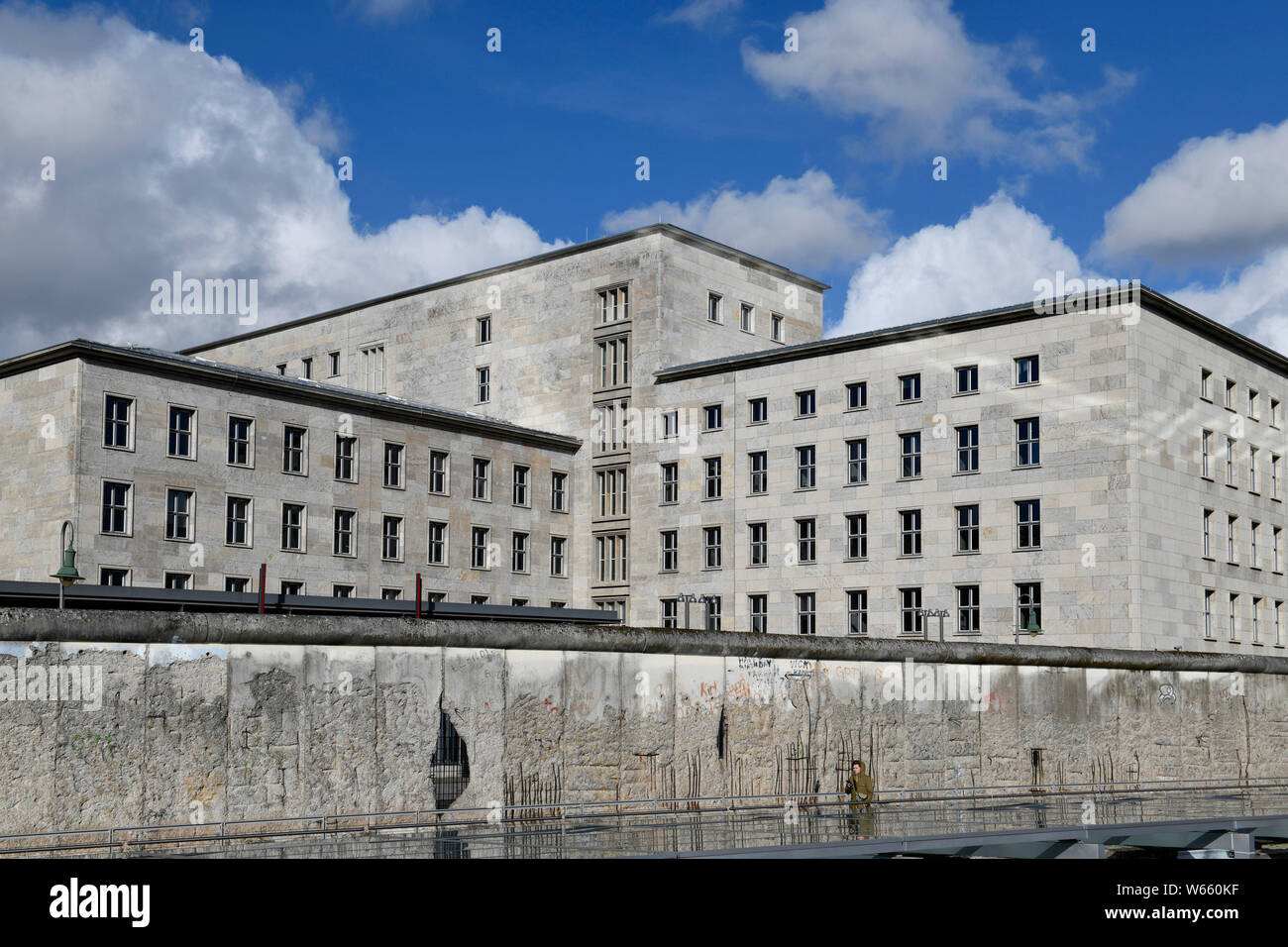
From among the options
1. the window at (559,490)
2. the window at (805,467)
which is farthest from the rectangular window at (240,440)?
the window at (805,467)

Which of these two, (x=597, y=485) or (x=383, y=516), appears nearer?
(x=383, y=516)

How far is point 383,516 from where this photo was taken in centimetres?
5584

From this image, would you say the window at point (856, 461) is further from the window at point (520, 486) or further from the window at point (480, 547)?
the window at point (480, 547)

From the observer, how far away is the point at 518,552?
61688mm

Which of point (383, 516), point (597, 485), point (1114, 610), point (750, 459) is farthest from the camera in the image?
point (597, 485)

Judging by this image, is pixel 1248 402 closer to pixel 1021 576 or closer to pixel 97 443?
pixel 1021 576

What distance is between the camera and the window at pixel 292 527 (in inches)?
2072

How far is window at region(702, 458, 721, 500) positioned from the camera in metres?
61.2

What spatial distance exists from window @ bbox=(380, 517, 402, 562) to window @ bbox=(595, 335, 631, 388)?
12961 mm

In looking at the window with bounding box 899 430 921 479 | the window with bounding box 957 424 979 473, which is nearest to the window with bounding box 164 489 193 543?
the window with bounding box 899 430 921 479

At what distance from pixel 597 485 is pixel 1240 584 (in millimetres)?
27335

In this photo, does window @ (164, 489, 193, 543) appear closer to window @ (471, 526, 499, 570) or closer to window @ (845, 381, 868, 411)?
window @ (471, 526, 499, 570)
